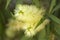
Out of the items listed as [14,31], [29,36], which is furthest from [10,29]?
[29,36]

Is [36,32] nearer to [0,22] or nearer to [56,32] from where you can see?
[56,32]

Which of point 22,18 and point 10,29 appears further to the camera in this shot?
point 10,29

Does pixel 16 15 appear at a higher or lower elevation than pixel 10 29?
higher

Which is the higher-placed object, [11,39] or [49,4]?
[49,4]

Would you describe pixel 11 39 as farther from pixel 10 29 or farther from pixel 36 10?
pixel 36 10

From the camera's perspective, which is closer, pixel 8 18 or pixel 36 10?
pixel 36 10

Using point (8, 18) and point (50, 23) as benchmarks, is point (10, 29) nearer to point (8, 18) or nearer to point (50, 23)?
point (8, 18)

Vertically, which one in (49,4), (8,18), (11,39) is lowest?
(11,39)

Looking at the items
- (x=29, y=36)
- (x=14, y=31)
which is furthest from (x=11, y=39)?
(x=29, y=36)
